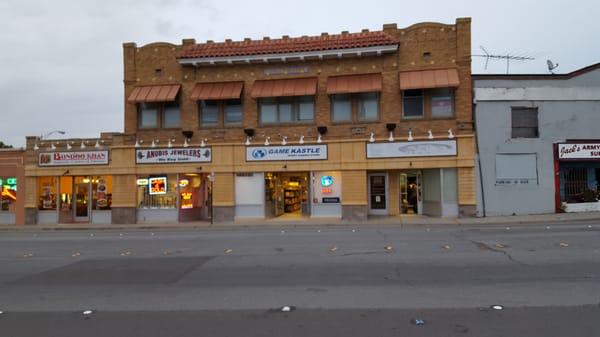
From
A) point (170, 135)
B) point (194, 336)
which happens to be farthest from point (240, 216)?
point (194, 336)

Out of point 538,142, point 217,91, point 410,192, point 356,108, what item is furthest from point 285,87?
point 538,142

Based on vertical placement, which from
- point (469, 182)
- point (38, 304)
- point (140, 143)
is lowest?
point (38, 304)

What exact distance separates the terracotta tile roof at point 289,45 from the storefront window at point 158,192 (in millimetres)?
6728

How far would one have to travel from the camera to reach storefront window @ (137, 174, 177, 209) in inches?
1001

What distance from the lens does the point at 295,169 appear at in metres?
24.1

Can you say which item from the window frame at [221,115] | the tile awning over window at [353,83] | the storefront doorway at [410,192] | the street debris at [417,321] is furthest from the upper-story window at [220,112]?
the street debris at [417,321]

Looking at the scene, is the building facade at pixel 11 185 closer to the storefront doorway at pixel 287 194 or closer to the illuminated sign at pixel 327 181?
the storefront doorway at pixel 287 194

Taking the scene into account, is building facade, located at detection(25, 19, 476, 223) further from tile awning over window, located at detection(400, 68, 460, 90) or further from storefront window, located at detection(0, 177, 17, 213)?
storefront window, located at detection(0, 177, 17, 213)

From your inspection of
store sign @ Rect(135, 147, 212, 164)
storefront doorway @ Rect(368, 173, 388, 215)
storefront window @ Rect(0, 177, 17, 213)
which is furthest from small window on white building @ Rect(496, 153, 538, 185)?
storefront window @ Rect(0, 177, 17, 213)

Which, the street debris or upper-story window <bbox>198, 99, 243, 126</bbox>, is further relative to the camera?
upper-story window <bbox>198, 99, 243, 126</bbox>

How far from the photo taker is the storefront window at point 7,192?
26938mm

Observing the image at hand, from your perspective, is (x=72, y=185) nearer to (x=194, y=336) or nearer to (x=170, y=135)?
(x=170, y=135)

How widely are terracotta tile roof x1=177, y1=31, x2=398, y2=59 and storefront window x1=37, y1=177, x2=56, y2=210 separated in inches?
421

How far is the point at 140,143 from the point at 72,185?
504cm
